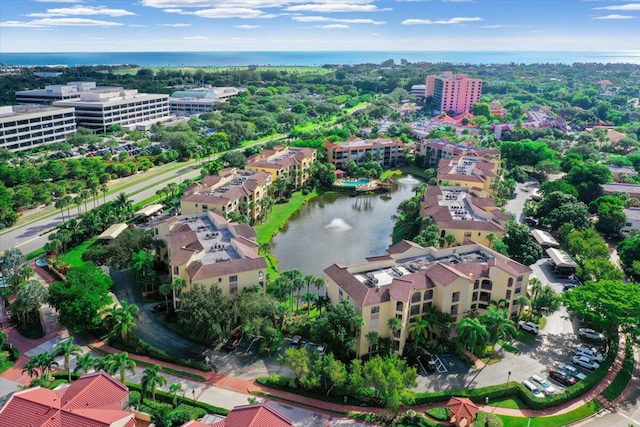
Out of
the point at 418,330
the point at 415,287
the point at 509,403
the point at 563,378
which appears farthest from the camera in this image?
the point at 415,287

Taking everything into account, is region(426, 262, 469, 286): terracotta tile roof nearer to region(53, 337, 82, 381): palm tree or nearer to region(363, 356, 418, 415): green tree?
region(363, 356, 418, 415): green tree

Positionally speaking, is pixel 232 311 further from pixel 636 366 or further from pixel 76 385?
pixel 636 366

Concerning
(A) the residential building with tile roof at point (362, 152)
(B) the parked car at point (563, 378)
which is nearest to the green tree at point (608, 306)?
(B) the parked car at point (563, 378)

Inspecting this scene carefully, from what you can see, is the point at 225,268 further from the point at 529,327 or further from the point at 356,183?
the point at 356,183

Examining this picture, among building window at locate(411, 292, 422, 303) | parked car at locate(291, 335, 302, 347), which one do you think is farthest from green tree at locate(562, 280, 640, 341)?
parked car at locate(291, 335, 302, 347)

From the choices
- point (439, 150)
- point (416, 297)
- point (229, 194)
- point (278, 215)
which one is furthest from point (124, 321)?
point (439, 150)

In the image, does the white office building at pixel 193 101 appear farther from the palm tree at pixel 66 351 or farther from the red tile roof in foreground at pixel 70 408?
the red tile roof in foreground at pixel 70 408
